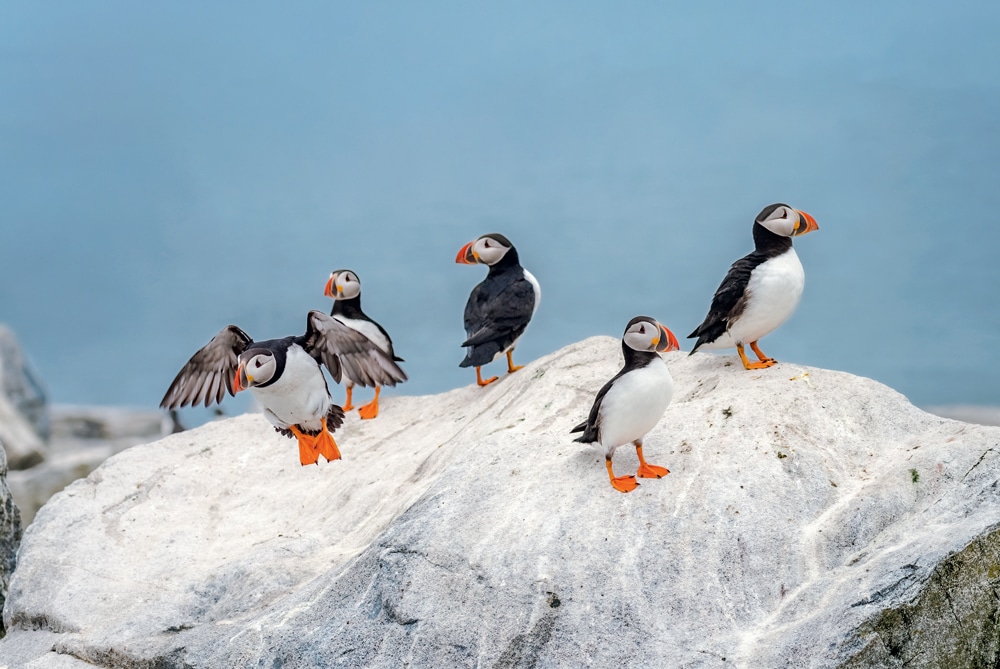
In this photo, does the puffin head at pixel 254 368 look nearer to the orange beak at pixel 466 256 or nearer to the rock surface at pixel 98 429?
the orange beak at pixel 466 256

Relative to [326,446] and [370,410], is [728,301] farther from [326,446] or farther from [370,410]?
[370,410]

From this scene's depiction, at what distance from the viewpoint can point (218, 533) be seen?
7848 mm

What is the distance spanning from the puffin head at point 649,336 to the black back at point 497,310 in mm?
3040

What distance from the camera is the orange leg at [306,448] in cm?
809

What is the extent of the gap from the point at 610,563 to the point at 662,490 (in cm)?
58

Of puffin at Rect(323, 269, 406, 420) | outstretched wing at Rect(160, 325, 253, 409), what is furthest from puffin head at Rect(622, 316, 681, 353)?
puffin at Rect(323, 269, 406, 420)

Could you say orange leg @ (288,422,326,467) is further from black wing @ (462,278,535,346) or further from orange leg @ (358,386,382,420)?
black wing @ (462,278,535,346)

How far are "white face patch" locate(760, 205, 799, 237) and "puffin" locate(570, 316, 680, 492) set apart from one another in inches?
72.2

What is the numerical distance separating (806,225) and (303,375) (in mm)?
3669

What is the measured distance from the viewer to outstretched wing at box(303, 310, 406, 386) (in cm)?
810

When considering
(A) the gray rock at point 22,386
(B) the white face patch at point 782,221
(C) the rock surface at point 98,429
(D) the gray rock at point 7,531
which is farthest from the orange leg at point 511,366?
(A) the gray rock at point 22,386

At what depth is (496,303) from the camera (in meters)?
9.28

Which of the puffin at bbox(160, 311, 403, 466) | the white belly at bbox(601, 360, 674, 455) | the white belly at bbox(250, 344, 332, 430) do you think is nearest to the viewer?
the white belly at bbox(601, 360, 674, 455)

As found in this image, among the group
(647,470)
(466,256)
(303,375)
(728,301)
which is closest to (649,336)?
(647,470)
